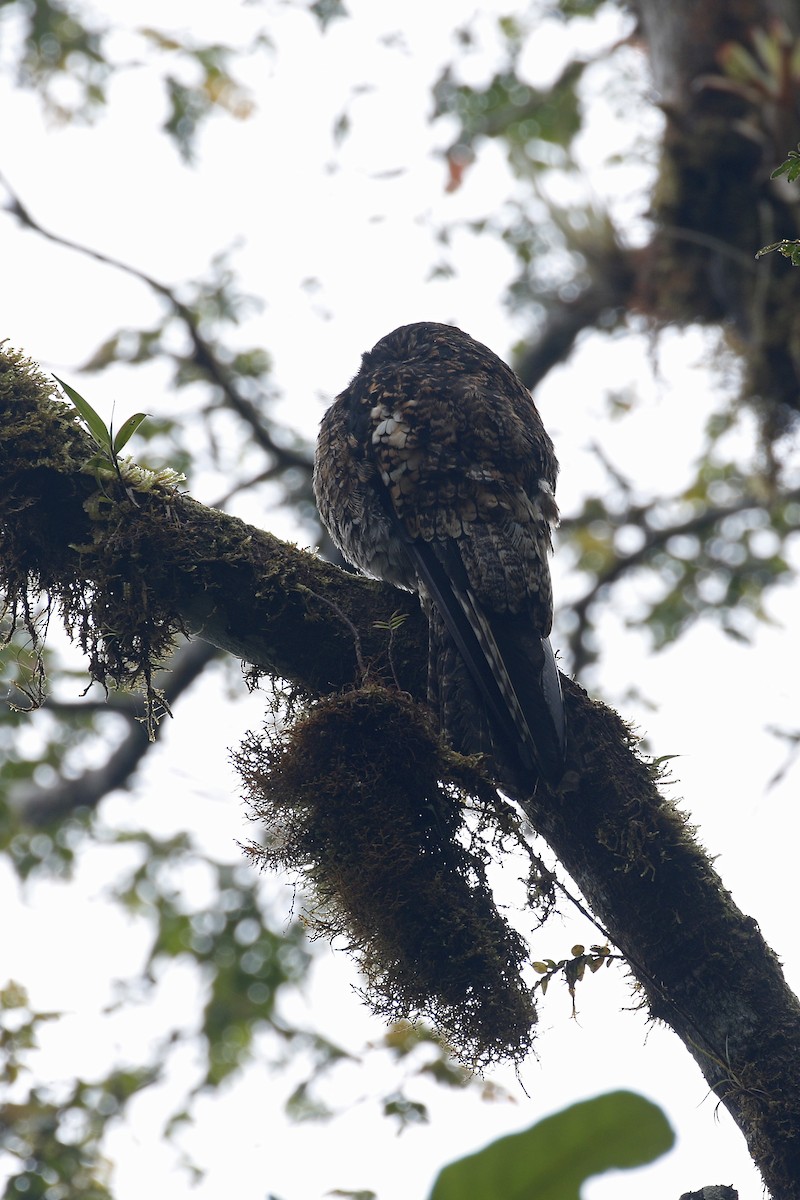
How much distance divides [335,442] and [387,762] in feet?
4.89

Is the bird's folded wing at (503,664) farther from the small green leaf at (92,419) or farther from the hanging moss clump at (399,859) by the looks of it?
the small green leaf at (92,419)

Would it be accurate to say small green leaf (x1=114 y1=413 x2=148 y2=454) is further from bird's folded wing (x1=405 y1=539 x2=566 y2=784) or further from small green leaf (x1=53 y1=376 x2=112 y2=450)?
bird's folded wing (x1=405 y1=539 x2=566 y2=784)

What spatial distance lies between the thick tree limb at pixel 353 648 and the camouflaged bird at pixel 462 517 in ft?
0.35

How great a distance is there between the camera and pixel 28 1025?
388cm

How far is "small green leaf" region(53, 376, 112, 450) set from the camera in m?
2.54

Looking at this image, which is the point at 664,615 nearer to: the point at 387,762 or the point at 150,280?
the point at 150,280

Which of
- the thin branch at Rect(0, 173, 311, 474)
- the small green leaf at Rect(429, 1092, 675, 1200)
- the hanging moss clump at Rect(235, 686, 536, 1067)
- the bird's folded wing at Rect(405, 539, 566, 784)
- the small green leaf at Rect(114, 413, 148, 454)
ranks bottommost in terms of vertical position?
the small green leaf at Rect(429, 1092, 675, 1200)

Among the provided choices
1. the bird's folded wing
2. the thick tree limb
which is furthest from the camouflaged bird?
the thick tree limb

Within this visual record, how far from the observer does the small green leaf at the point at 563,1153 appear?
0.81 meters

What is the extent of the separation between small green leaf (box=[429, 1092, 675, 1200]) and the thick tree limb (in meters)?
1.50

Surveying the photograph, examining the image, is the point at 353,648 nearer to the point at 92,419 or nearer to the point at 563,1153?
the point at 92,419

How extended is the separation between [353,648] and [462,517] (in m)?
0.63

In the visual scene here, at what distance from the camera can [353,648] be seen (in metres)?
2.60

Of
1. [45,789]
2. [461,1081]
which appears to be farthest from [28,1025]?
[45,789]
